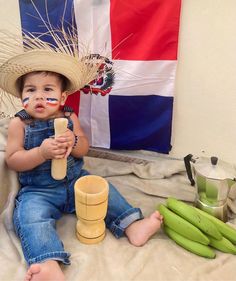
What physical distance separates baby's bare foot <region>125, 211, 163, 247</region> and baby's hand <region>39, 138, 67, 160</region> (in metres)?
0.31

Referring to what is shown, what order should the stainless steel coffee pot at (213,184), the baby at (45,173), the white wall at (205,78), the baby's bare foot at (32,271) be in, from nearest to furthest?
the baby's bare foot at (32,271) < the baby at (45,173) < the stainless steel coffee pot at (213,184) < the white wall at (205,78)

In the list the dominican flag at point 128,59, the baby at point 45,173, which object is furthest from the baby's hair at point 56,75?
the dominican flag at point 128,59

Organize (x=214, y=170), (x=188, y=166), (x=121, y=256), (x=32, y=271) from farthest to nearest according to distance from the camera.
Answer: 1. (x=188, y=166)
2. (x=214, y=170)
3. (x=121, y=256)
4. (x=32, y=271)

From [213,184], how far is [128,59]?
54cm

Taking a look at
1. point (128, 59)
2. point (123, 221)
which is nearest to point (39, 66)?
point (128, 59)

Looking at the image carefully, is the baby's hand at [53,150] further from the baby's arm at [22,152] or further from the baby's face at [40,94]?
the baby's face at [40,94]

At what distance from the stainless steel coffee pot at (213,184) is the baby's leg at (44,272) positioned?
1.65 ft

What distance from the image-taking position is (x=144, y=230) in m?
0.92

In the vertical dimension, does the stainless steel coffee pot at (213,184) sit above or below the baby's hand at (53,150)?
below

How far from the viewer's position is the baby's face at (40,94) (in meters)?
0.93

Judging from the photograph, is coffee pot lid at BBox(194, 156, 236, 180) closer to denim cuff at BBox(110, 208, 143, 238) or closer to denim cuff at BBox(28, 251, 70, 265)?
denim cuff at BBox(110, 208, 143, 238)

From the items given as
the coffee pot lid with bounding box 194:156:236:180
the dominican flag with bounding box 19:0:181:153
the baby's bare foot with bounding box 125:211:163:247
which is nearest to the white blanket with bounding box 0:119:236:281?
the baby's bare foot with bounding box 125:211:163:247

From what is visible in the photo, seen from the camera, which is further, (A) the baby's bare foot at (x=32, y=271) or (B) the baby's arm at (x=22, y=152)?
(B) the baby's arm at (x=22, y=152)

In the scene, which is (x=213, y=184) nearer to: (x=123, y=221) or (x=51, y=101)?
(x=123, y=221)
